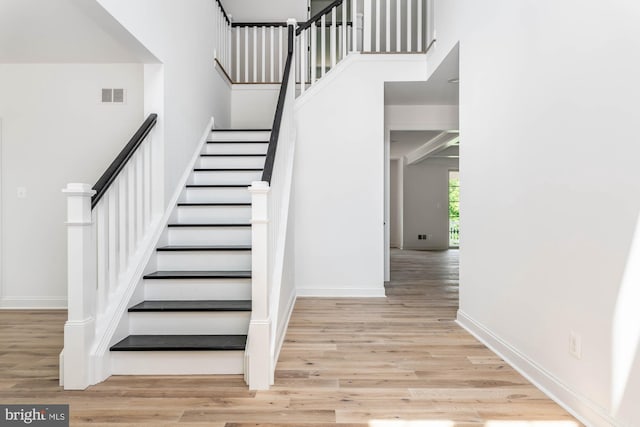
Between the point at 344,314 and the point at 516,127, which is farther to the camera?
the point at 344,314

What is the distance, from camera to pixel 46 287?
12.8 ft

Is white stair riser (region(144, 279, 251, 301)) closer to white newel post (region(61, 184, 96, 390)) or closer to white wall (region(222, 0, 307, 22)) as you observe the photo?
white newel post (region(61, 184, 96, 390))

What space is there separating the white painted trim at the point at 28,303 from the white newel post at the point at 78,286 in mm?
1968

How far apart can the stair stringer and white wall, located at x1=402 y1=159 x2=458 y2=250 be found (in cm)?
830

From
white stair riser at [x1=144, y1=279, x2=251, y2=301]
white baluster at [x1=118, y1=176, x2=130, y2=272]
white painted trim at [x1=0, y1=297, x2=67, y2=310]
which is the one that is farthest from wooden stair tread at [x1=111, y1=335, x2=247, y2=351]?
white painted trim at [x1=0, y1=297, x2=67, y2=310]

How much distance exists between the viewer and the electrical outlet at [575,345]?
6.41 feet

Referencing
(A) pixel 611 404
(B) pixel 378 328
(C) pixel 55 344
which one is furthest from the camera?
(B) pixel 378 328

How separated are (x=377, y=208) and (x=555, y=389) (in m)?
2.69

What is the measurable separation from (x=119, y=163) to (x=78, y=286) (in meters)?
0.84

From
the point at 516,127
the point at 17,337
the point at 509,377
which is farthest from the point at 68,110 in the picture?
the point at 509,377

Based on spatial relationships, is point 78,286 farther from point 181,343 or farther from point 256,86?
point 256,86

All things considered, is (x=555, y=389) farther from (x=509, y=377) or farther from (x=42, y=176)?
(x=42, y=176)

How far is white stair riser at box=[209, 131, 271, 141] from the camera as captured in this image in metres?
4.70

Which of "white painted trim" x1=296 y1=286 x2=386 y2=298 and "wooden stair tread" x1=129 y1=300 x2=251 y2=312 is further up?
"wooden stair tread" x1=129 y1=300 x2=251 y2=312
